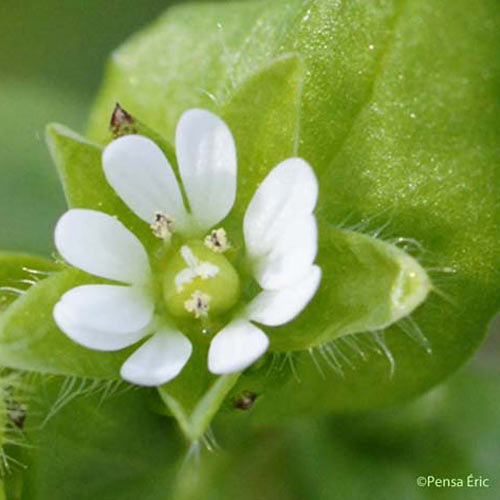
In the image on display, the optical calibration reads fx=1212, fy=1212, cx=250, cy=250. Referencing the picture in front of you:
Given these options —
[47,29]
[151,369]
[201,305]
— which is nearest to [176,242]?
[201,305]

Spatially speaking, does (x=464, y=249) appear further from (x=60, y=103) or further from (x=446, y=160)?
(x=60, y=103)

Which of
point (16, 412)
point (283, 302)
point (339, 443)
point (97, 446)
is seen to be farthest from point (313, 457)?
point (283, 302)

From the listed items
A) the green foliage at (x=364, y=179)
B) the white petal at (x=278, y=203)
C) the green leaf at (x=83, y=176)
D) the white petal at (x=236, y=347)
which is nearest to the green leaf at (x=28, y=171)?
→ the green foliage at (x=364, y=179)

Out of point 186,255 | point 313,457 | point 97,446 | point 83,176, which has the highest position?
point 83,176

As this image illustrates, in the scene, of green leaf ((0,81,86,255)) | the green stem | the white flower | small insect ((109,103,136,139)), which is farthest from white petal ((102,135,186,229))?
green leaf ((0,81,86,255))

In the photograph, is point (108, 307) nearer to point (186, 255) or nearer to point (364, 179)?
point (186, 255)

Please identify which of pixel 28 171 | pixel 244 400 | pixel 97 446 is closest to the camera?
pixel 244 400

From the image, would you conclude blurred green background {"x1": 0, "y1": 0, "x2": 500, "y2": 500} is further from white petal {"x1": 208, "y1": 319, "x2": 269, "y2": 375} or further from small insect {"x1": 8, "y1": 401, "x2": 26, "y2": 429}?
white petal {"x1": 208, "y1": 319, "x2": 269, "y2": 375}
